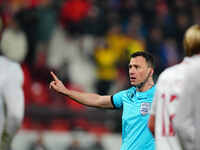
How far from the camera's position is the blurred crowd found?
12.1m

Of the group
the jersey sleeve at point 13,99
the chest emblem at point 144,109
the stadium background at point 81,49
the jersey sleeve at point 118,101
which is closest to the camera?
the jersey sleeve at point 13,99

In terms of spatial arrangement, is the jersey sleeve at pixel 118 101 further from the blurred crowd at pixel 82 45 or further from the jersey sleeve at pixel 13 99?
the blurred crowd at pixel 82 45

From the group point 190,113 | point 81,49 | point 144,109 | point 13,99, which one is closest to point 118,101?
point 144,109

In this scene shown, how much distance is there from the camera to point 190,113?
4.53 meters

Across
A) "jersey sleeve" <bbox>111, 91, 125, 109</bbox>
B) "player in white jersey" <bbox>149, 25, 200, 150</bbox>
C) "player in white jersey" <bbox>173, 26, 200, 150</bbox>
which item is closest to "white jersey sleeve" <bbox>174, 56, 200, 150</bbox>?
"player in white jersey" <bbox>173, 26, 200, 150</bbox>

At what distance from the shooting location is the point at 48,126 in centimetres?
1207

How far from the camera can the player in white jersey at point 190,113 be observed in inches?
177

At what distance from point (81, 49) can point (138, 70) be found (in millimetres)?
6567

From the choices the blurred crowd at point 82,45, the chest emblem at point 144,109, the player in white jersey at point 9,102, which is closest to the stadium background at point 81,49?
the blurred crowd at point 82,45

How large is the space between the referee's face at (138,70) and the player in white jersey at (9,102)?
122cm

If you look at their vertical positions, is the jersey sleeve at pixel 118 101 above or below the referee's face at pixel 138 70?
below

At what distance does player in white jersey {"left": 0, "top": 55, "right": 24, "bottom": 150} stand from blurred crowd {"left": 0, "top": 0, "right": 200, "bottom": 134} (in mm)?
5610

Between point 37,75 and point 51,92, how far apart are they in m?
0.48

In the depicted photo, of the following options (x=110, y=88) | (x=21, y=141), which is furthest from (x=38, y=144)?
(x=110, y=88)
